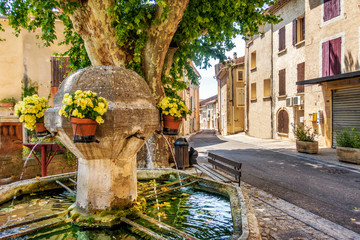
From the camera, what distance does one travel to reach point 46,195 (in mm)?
3967

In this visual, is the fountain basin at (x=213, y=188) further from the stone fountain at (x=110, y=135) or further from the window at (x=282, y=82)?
the window at (x=282, y=82)

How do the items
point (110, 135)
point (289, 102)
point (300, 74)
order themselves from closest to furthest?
1. point (110, 135)
2. point (300, 74)
3. point (289, 102)

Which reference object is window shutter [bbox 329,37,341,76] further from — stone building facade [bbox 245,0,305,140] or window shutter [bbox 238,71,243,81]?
window shutter [bbox 238,71,243,81]

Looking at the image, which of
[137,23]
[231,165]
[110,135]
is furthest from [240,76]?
[110,135]

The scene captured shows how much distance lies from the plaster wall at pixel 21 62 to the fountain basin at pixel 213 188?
12153mm

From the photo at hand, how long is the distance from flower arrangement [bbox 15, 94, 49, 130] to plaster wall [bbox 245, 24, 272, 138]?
20487mm

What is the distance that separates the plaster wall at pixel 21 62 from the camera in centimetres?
1389

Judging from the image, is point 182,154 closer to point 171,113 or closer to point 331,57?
point 171,113

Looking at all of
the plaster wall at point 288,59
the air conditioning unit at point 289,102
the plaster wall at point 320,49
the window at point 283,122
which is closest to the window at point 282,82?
the plaster wall at point 288,59

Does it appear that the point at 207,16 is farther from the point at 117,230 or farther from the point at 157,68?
the point at 117,230

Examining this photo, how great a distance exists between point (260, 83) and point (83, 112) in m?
22.4

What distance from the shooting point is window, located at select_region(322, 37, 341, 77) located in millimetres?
13469

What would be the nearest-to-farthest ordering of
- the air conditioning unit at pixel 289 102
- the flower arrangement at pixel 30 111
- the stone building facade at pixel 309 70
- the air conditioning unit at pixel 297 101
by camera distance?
the flower arrangement at pixel 30 111
the stone building facade at pixel 309 70
the air conditioning unit at pixel 297 101
the air conditioning unit at pixel 289 102

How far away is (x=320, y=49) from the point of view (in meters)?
14.6
